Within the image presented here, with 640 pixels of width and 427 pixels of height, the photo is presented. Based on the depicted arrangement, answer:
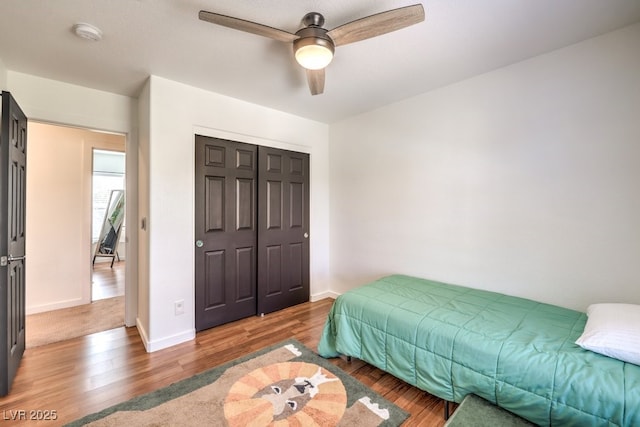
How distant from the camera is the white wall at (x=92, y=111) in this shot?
2.40 m

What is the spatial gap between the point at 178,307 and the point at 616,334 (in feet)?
10.3

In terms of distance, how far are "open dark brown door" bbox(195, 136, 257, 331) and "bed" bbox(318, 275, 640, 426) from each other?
1228 mm

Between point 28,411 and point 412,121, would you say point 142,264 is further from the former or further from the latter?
point 412,121

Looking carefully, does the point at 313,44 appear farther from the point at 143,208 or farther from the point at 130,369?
the point at 130,369

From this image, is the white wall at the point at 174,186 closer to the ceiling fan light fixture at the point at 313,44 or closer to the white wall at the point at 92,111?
the white wall at the point at 92,111

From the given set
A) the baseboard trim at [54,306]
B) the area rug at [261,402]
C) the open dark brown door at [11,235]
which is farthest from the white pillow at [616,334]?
the baseboard trim at [54,306]

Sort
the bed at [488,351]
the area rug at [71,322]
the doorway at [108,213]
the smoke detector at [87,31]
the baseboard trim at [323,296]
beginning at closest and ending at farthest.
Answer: the bed at [488,351], the smoke detector at [87,31], the area rug at [71,322], the baseboard trim at [323,296], the doorway at [108,213]

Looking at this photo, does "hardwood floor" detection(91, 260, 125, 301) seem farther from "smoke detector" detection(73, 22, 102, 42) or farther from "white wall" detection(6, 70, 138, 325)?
"smoke detector" detection(73, 22, 102, 42)

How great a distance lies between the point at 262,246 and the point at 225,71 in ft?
6.11

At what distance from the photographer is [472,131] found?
250 cm

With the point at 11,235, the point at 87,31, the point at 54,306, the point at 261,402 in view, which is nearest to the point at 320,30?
the point at 87,31

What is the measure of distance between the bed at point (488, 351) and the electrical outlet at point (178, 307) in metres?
1.41

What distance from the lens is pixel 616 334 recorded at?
4.39 ft

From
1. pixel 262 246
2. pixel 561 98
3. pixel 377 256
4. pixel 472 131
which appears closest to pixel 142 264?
pixel 262 246
